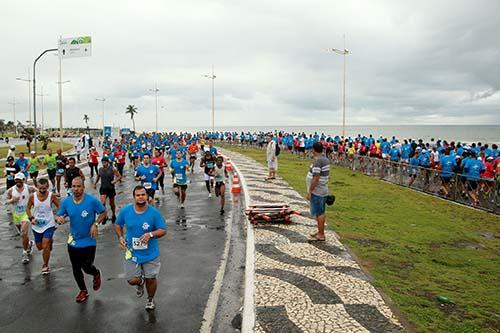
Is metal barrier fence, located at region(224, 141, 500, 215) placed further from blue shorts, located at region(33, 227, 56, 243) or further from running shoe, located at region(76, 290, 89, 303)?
blue shorts, located at region(33, 227, 56, 243)

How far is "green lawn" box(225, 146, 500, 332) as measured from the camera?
5.67 m

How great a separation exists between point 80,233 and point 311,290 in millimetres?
3390

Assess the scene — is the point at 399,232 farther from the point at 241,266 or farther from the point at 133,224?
the point at 133,224

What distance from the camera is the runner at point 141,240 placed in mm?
5457

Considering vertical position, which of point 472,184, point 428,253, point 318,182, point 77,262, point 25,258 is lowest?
point 428,253

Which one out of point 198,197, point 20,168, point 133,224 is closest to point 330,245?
point 133,224

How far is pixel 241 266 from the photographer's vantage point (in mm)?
7648

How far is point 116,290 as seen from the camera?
6.41 metres

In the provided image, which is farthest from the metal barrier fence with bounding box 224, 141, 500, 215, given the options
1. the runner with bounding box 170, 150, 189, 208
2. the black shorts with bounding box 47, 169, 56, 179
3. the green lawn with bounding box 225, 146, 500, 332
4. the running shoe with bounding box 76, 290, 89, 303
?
the black shorts with bounding box 47, 169, 56, 179

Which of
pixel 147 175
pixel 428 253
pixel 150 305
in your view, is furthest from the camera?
pixel 147 175

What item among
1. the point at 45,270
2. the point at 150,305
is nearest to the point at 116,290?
the point at 150,305

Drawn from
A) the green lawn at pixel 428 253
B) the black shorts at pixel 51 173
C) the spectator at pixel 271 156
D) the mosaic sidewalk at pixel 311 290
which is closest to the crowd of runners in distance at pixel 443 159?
the green lawn at pixel 428 253

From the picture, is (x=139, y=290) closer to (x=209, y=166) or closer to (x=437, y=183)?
(x=209, y=166)

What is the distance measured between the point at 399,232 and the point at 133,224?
7.16 metres
